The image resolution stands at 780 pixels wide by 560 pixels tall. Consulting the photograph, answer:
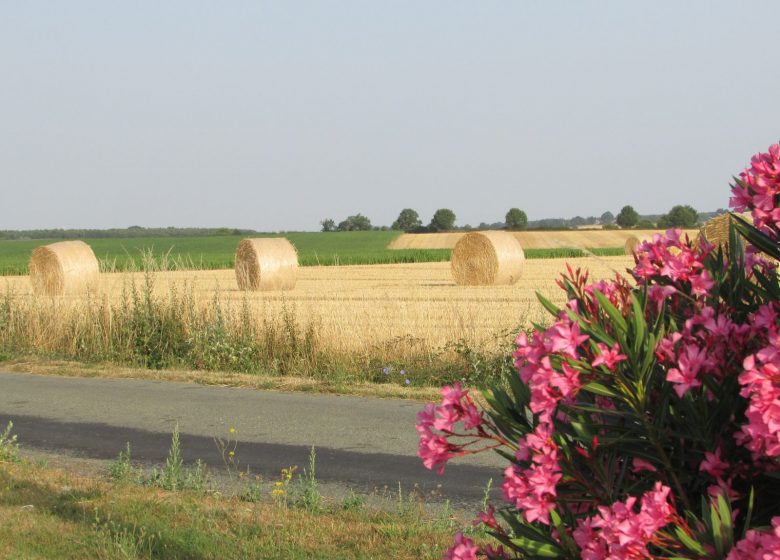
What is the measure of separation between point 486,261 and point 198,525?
88.9ft

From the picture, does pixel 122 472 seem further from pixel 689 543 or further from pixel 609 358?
pixel 689 543

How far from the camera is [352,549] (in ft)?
18.5

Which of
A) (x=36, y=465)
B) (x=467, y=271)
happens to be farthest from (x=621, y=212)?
(x=36, y=465)

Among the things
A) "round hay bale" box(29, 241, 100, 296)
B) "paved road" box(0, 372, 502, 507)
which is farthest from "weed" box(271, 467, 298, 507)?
"round hay bale" box(29, 241, 100, 296)

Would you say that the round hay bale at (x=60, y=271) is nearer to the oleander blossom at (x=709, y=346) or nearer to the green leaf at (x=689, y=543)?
the oleander blossom at (x=709, y=346)

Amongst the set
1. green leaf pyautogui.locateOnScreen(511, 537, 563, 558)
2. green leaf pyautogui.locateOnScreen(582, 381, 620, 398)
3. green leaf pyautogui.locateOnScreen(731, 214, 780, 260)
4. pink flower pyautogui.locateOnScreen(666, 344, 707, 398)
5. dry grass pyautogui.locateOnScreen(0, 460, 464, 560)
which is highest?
green leaf pyautogui.locateOnScreen(731, 214, 780, 260)

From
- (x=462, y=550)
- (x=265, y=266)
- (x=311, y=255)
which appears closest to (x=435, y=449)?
(x=462, y=550)

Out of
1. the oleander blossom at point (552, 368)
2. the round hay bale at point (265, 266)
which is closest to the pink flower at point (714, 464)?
the oleander blossom at point (552, 368)

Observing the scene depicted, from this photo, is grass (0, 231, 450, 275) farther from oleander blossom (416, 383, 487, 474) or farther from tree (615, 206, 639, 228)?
oleander blossom (416, 383, 487, 474)

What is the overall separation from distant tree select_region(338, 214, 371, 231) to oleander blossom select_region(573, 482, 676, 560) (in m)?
115

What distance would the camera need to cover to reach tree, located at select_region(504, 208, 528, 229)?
337 ft

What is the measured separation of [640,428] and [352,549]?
3450 millimetres

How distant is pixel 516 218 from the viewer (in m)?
104

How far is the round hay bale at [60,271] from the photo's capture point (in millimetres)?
31156
